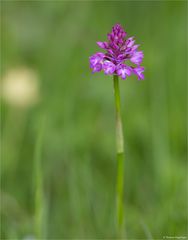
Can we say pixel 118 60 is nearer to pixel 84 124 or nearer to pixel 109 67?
pixel 109 67

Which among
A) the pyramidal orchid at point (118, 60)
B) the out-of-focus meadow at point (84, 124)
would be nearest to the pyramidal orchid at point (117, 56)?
the pyramidal orchid at point (118, 60)

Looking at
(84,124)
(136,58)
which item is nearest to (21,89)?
(84,124)

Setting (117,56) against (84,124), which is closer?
(117,56)

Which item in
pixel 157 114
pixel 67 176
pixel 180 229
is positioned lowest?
pixel 180 229

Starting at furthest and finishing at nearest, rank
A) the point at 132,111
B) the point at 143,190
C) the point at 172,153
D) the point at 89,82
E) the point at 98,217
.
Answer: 1. the point at 89,82
2. the point at 132,111
3. the point at 172,153
4. the point at 143,190
5. the point at 98,217

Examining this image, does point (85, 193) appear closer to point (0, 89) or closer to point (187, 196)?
point (187, 196)

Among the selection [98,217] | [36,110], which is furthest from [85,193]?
[36,110]

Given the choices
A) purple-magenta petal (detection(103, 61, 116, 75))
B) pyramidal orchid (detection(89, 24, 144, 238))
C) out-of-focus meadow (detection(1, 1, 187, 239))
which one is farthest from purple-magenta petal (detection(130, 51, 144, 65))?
out-of-focus meadow (detection(1, 1, 187, 239))

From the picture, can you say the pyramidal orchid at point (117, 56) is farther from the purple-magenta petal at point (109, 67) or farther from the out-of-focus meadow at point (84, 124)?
the out-of-focus meadow at point (84, 124)
